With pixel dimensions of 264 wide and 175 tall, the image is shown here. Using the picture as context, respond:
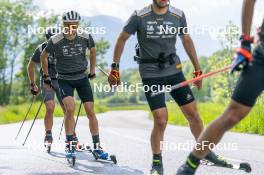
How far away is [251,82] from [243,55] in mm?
249

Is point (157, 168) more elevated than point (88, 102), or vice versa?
point (88, 102)

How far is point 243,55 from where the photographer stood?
15.1 ft

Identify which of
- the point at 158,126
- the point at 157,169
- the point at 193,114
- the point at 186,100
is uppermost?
the point at 186,100

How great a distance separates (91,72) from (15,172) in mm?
2722

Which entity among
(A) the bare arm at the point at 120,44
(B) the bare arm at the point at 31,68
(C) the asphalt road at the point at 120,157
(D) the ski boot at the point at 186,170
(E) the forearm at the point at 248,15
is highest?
(E) the forearm at the point at 248,15

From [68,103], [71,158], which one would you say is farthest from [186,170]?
[68,103]

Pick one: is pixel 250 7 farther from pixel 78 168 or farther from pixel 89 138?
pixel 89 138

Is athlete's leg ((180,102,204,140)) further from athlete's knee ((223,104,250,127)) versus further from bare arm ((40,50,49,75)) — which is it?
bare arm ((40,50,49,75))

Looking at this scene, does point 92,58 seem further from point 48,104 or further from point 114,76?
point 114,76

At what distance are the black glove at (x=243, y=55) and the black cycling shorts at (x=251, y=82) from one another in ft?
0.28

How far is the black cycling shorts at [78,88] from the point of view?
32.1 feet

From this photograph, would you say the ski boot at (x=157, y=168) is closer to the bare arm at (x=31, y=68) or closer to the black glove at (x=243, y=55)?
the black glove at (x=243, y=55)

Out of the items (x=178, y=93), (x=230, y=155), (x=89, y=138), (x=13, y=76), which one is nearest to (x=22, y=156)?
(x=230, y=155)

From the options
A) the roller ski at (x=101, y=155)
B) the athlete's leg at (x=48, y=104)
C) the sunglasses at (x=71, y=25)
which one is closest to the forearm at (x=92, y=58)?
the sunglasses at (x=71, y=25)
